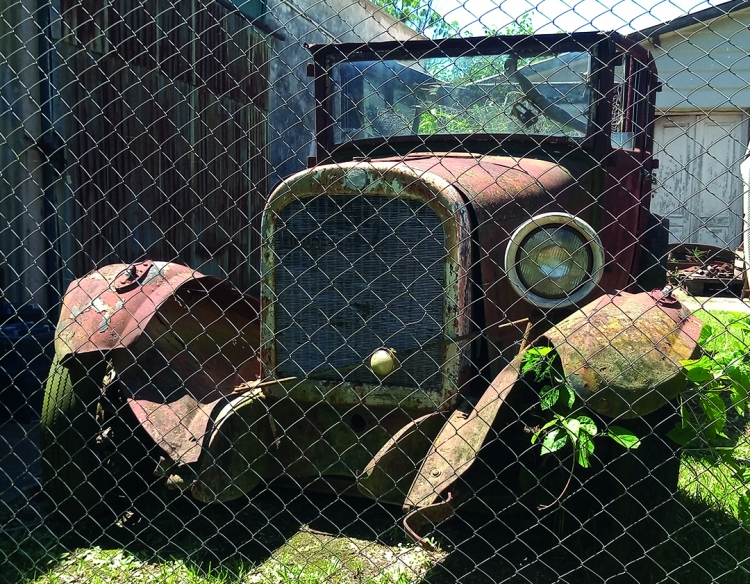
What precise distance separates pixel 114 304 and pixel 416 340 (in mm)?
1411

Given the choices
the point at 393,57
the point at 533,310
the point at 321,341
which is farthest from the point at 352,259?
the point at 393,57

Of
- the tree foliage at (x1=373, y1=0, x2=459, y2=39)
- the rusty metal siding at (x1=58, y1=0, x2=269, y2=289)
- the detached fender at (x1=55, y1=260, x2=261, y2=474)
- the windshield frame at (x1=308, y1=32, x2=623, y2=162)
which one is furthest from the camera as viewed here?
the rusty metal siding at (x1=58, y1=0, x2=269, y2=289)

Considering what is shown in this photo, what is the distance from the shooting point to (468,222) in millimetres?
2816

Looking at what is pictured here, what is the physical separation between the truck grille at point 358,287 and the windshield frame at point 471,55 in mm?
697

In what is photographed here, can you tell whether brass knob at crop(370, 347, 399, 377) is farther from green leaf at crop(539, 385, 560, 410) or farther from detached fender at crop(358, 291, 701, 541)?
green leaf at crop(539, 385, 560, 410)

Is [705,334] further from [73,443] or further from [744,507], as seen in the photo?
[73,443]

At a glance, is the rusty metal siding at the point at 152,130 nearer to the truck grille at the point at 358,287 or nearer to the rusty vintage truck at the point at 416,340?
the rusty vintage truck at the point at 416,340

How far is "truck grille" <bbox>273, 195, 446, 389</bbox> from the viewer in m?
2.86

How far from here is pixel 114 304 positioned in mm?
3322

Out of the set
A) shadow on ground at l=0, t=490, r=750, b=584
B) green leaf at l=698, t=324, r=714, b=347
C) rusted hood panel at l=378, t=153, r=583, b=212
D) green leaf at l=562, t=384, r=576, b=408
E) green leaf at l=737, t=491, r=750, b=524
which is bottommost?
shadow on ground at l=0, t=490, r=750, b=584

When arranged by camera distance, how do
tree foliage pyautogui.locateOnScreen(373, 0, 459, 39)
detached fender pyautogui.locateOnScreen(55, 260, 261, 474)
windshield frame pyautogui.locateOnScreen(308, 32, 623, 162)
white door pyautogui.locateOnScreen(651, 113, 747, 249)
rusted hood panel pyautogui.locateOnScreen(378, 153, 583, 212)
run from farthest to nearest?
white door pyautogui.locateOnScreen(651, 113, 747, 249)
windshield frame pyautogui.locateOnScreen(308, 32, 623, 162)
detached fender pyautogui.locateOnScreen(55, 260, 261, 474)
rusted hood panel pyautogui.locateOnScreen(378, 153, 583, 212)
tree foliage pyautogui.locateOnScreen(373, 0, 459, 39)

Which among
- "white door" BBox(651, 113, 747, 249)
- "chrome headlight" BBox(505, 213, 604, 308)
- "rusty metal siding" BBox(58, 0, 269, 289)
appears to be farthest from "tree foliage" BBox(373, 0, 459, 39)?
"white door" BBox(651, 113, 747, 249)

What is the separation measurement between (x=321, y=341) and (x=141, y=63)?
15.2 feet

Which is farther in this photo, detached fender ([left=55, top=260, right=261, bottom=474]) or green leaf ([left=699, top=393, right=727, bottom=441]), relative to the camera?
detached fender ([left=55, top=260, right=261, bottom=474])
